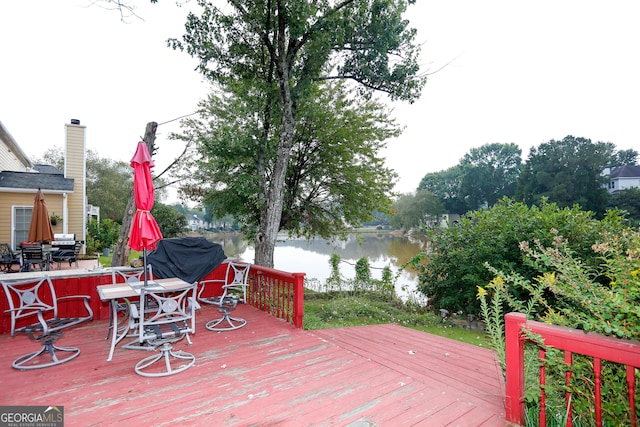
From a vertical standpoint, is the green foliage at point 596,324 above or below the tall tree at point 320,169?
below

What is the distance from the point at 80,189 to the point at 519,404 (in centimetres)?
1436

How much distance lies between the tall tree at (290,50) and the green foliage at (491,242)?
139 inches

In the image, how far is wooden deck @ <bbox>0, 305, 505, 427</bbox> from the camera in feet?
7.29

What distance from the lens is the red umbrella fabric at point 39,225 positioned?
717 centimetres

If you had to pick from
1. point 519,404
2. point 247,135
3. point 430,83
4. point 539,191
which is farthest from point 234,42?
point 539,191

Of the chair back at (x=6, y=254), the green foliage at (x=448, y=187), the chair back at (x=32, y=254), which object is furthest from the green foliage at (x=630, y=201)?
the chair back at (x=6, y=254)

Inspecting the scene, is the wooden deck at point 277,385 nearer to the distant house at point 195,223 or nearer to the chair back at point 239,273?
the chair back at point 239,273

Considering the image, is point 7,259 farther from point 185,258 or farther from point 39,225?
point 185,258

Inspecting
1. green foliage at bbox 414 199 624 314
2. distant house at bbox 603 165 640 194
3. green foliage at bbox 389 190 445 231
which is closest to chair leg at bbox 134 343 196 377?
green foliage at bbox 414 199 624 314

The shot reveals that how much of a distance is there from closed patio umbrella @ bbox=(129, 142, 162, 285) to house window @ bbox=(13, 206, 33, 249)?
9720 mm

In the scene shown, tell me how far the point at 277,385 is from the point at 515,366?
74.0 inches

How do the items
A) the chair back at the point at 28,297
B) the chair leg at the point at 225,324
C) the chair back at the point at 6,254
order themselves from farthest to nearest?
1. the chair back at the point at 6,254
2. the chair leg at the point at 225,324
3. the chair back at the point at 28,297

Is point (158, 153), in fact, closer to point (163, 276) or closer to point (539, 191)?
point (163, 276)

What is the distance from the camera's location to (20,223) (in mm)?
10102
